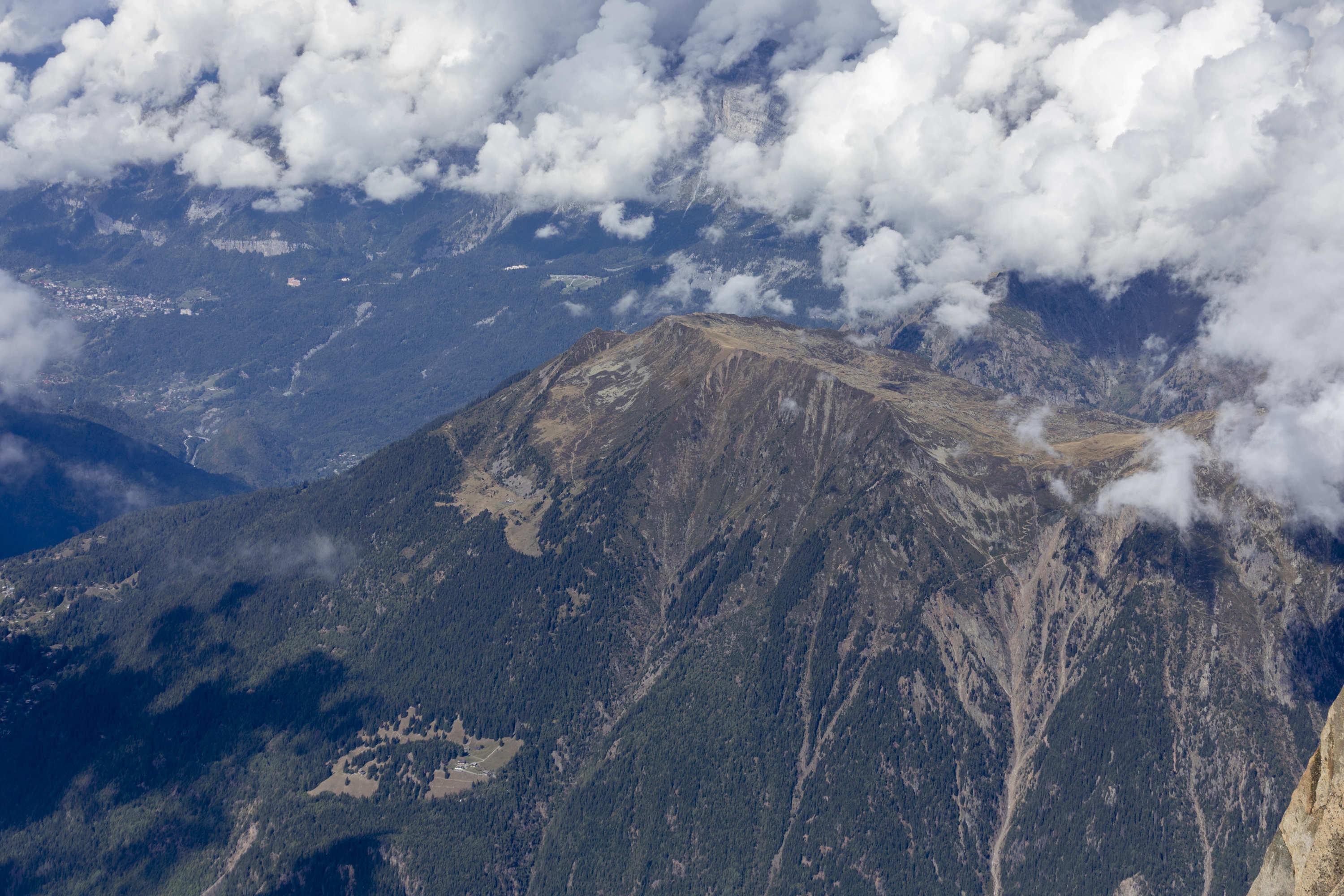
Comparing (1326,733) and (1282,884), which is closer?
(1326,733)

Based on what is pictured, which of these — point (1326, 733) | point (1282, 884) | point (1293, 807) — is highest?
point (1326, 733)

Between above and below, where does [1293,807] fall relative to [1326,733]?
below

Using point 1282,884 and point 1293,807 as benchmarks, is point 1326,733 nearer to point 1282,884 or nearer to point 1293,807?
point 1293,807

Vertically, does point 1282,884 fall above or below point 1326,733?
below

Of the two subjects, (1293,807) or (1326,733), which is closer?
(1326,733)

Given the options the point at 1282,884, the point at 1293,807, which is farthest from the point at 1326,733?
the point at 1282,884
